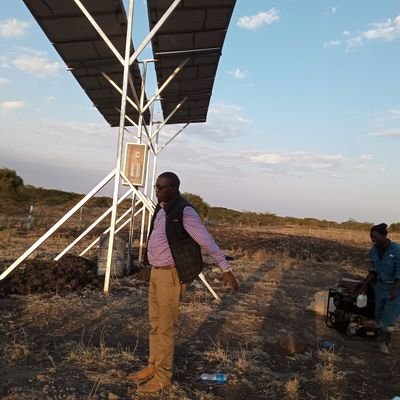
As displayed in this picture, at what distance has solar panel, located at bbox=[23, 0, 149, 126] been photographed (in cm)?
817

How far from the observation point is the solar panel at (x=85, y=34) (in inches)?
322

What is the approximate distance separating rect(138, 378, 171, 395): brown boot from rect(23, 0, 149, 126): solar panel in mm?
6515

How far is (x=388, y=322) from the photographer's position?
6.53 m

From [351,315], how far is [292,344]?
5.16 feet

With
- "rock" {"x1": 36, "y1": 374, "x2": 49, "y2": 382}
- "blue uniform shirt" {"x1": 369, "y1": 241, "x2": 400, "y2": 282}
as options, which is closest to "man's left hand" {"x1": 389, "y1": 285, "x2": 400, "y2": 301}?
"blue uniform shirt" {"x1": 369, "y1": 241, "x2": 400, "y2": 282}

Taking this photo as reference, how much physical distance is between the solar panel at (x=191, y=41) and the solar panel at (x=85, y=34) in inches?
29.3

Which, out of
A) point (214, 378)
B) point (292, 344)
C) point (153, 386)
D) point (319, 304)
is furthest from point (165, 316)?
point (319, 304)

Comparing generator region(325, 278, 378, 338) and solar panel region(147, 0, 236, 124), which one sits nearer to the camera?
generator region(325, 278, 378, 338)

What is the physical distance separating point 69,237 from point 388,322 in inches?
527

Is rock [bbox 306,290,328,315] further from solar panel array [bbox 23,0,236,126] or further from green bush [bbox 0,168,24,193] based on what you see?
green bush [bbox 0,168,24,193]

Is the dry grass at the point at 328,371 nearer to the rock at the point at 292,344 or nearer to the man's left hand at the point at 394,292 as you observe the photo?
the rock at the point at 292,344

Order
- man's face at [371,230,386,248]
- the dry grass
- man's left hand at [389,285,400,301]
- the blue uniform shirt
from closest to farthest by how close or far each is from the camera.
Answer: the dry grass
man's left hand at [389,285,400,301]
the blue uniform shirt
man's face at [371,230,386,248]

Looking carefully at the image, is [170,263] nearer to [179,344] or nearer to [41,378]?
[41,378]

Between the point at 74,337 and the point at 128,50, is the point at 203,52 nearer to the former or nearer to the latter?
the point at 128,50
